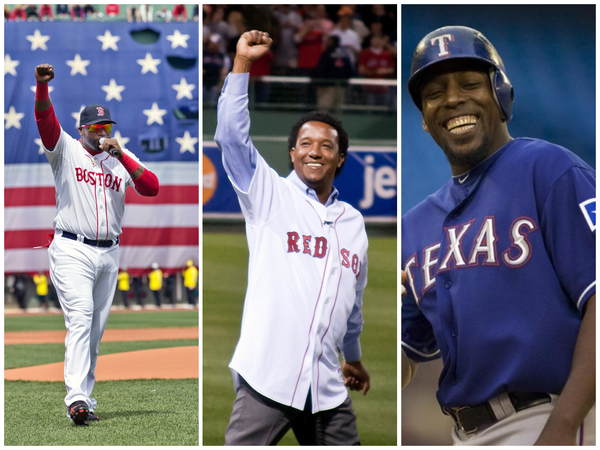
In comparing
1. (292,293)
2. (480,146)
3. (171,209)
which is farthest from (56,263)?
(480,146)

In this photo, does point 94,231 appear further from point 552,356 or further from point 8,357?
point 8,357

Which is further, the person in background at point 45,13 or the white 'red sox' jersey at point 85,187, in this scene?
the person in background at point 45,13

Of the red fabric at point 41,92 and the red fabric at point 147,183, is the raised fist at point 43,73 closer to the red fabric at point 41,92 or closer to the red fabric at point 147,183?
the red fabric at point 41,92

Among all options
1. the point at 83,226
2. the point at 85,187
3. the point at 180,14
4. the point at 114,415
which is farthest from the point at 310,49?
the point at 114,415

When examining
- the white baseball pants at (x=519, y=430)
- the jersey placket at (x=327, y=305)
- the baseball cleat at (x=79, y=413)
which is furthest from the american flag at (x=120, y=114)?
the white baseball pants at (x=519, y=430)

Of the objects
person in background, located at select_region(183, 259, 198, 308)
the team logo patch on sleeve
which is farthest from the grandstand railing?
person in background, located at select_region(183, 259, 198, 308)

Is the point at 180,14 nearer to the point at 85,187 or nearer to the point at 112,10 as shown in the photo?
the point at 112,10
